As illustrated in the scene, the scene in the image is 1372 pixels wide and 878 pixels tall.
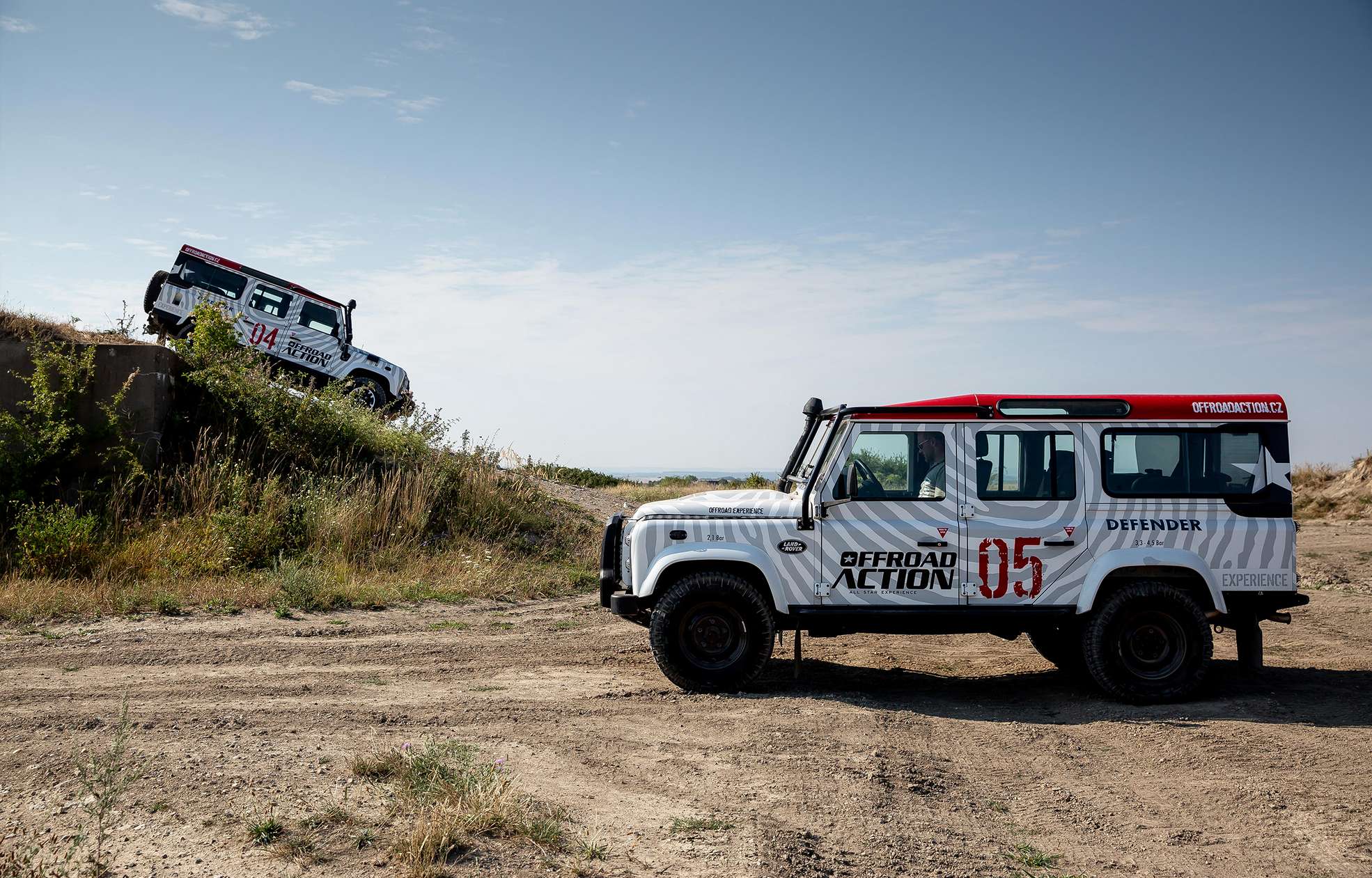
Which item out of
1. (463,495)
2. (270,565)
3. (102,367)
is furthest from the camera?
(463,495)

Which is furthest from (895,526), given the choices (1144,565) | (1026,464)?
(1144,565)

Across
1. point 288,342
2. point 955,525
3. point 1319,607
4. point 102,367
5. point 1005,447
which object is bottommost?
point 1319,607

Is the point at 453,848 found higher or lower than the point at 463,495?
lower

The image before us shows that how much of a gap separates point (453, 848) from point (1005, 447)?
4.98m

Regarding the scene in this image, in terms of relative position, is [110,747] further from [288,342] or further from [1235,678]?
[288,342]

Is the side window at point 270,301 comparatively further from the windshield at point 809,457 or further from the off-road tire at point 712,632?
the off-road tire at point 712,632

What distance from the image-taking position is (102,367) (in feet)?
45.9

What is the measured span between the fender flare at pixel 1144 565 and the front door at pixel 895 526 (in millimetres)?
1002

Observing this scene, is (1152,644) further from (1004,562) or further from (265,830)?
(265,830)

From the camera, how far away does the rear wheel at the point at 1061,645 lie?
7.64 metres

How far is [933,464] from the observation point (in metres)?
7.28

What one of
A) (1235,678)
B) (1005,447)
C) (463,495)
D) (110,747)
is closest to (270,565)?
(463,495)

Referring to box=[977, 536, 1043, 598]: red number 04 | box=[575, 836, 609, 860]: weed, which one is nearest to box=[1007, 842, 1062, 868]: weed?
box=[575, 836, 609, 860]: weed

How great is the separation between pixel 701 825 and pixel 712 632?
281 cm
